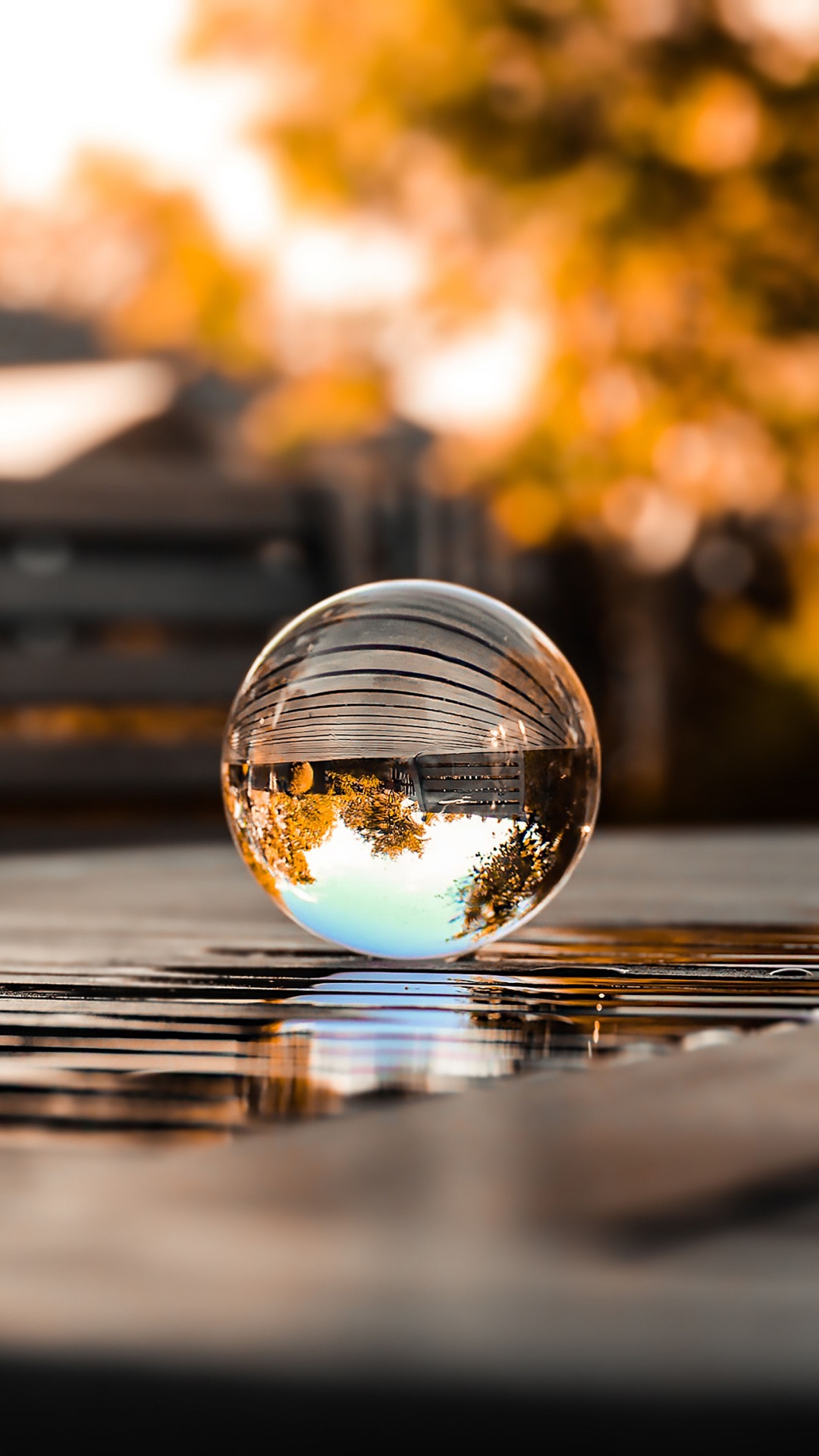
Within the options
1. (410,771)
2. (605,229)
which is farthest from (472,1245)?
(605,229)

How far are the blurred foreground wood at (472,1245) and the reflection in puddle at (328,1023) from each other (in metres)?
0.10

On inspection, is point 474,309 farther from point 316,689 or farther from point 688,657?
point 316,689

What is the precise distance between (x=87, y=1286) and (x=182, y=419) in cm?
1295

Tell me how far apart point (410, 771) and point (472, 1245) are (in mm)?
1203

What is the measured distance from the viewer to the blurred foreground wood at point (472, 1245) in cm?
72

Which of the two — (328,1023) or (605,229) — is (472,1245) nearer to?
(328,1023)

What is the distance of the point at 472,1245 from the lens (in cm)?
92

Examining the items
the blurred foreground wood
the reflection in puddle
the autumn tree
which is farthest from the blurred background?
the blurred foreground wood

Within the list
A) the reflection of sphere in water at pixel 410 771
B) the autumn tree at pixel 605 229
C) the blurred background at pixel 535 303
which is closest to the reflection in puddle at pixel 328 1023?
the reflection of sphere in water at pixel 410 771

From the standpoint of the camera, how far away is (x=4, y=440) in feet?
37.1

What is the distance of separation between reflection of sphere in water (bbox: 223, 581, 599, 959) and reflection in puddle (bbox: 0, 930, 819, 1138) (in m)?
0.10

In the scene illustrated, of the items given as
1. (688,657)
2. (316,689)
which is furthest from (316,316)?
(316,689)

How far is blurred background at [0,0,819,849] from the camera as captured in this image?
11023mm

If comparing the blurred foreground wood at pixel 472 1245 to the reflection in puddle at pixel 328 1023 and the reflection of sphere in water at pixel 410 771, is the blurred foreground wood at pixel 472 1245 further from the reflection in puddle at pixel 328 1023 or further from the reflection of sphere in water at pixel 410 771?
the reflection of sphere in water at pixel 410 771
